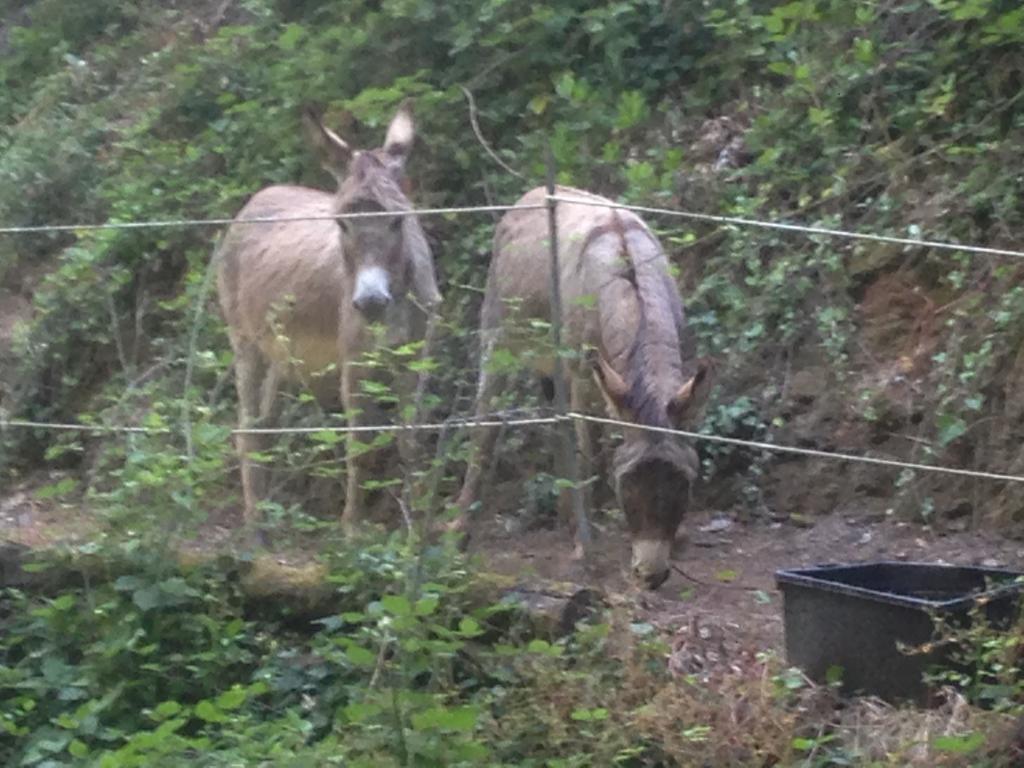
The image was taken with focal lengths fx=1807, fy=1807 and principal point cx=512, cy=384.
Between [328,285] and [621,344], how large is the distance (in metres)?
1.89

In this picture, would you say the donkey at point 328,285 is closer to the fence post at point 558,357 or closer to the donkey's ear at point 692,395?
the fence post at point 558,357

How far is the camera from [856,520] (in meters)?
7.89

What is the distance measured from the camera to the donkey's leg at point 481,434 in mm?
6941

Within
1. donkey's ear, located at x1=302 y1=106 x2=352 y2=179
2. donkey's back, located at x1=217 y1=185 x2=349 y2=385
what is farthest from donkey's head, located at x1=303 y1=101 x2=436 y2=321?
donkey's back, located at x1=217 y1=185 x2=349 y2=385

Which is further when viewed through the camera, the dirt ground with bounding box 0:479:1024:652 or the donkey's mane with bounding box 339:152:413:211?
the donkey's mane with bounding box 339:152:413:211

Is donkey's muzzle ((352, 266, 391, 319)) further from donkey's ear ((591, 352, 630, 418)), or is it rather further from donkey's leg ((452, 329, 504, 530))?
donkey's ear ((591, 352, 630, 418))

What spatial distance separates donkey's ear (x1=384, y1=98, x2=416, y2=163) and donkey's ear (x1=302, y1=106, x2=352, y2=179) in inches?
8.8

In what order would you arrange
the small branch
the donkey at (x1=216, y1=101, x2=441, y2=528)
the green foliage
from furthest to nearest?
the small branch, the donkey at (x1=216, y1=101, x2=441, y2=528), the green foliage

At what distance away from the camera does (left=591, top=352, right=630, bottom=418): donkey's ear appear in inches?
275

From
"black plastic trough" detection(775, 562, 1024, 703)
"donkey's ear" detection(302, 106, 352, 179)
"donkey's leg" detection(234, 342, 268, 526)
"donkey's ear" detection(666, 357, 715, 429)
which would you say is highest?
"donkey's ear" detection(302, 106, 352, 179)

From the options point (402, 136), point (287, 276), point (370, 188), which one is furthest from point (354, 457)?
point (402, 136)

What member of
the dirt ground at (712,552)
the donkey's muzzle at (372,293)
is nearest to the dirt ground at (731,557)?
the dirt ground at (712,552)

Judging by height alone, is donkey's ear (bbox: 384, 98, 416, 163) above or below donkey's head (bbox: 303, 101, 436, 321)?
above

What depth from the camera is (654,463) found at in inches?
274
